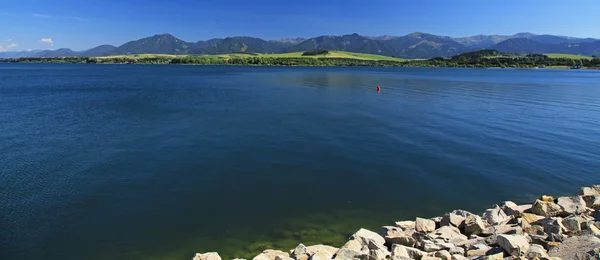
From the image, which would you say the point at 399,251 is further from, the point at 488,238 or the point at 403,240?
the point at 488,238

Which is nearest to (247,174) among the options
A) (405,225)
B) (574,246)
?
(405,225)

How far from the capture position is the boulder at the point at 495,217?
13.3 m

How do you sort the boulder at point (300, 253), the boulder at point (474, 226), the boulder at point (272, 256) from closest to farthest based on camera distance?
1. the boulder at point (272, 256)
2. the boulder at point (300, 253)
3. the boulder at point (474, 226)

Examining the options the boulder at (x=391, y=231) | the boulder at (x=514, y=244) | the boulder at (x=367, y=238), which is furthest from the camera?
the boulder at (x=391, y=231)

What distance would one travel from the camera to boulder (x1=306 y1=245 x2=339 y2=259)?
1060 centimetres

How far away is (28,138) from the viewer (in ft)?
87.8

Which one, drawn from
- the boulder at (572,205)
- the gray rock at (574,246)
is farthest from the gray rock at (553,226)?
the boulder at (572,205)

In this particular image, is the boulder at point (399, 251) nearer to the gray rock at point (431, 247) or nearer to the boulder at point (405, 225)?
the gray rock at point (431, 247)

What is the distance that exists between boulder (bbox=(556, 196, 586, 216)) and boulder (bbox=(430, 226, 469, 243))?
480 cm

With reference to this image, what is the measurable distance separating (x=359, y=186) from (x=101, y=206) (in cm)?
1246

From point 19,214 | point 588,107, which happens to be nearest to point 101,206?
point 19,214

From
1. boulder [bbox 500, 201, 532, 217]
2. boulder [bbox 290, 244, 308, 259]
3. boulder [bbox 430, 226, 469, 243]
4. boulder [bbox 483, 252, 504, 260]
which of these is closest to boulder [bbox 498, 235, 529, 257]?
boulder [bbox 483, 252, 504, 260]

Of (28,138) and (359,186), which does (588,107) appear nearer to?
(359,186)

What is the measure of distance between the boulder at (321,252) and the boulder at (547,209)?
28.4 ft
